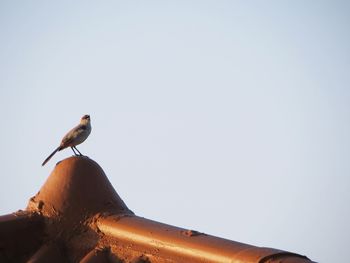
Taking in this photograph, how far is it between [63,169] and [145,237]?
1.08m

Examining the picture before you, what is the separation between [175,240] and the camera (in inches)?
136

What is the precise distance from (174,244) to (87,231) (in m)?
0.89

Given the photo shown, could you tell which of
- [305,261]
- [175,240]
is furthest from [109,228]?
[305,261]

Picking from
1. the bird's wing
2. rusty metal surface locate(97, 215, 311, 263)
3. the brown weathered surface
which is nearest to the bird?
the bird's wing

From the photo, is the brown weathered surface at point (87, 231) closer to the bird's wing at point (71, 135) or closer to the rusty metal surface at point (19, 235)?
the rusty metal surface at point (19, 235)

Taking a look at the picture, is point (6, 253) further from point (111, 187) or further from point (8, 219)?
point (111, 187)

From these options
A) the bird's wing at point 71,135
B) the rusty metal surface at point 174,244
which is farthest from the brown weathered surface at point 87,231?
the bird's wing at point 71,135

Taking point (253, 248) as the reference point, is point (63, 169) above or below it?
above

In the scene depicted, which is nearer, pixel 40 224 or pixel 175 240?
pixel 175 240

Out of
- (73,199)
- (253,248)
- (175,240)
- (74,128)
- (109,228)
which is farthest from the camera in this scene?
(74,128)

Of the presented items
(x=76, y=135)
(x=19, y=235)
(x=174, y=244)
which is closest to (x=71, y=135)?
(x=76, y=135)

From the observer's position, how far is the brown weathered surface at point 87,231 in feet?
11.3

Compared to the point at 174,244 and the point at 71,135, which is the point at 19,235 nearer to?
the point at 174,244

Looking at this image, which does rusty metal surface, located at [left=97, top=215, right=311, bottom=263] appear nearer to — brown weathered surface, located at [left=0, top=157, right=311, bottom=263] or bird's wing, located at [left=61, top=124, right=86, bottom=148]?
brown weathered surface, located at [left=0, top=157, right=311, bottom=263]
